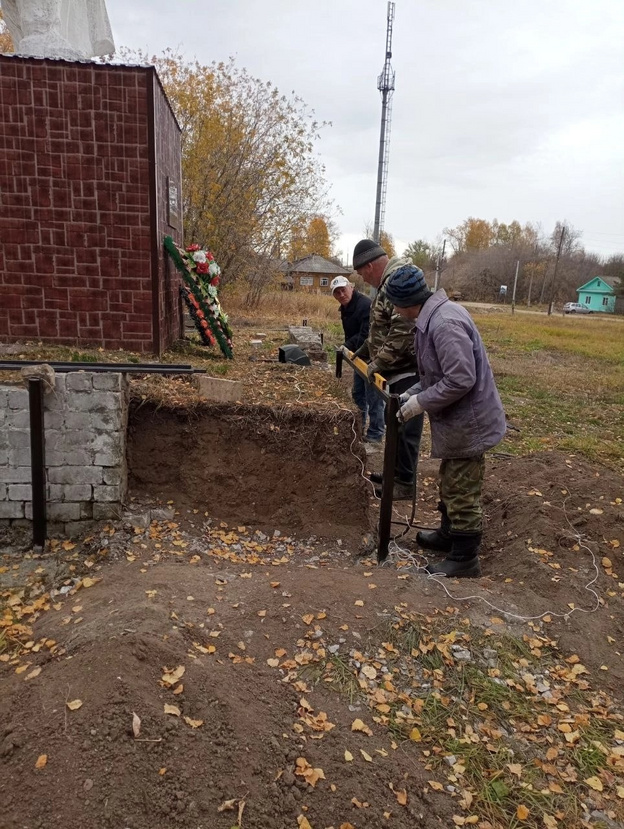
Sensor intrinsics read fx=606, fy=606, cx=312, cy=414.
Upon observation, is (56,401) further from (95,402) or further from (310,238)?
(310,238)

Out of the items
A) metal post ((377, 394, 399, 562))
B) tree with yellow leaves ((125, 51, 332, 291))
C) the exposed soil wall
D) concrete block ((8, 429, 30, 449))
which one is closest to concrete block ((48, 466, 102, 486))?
concrete block ((8, 429, 30, 449))

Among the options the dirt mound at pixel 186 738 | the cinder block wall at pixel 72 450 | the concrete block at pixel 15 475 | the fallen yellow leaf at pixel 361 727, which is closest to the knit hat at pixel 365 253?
the cinder block wall at pixel 72 450

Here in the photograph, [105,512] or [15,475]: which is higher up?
[15,475]

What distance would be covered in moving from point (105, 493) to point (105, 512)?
0.14 metres

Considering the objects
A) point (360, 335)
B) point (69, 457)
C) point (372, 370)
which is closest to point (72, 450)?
point (69, 457)

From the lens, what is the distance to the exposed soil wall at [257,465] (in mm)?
4906

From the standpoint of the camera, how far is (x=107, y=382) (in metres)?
4.25

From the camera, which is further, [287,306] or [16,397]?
[287,306]

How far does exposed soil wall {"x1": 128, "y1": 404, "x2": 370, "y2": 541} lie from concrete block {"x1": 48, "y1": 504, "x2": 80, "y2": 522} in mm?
555

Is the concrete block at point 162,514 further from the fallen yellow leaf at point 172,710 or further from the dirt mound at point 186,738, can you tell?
the fallen yellow leaf at point 172,710

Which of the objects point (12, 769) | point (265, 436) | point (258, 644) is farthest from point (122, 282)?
point (12, 769)

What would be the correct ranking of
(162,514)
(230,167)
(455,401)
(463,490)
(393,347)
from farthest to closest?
(230,167)
(393,347)
(162,514)
(463,490)
(455,401)

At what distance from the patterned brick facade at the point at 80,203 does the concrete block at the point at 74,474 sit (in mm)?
2338

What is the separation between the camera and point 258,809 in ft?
7.37
